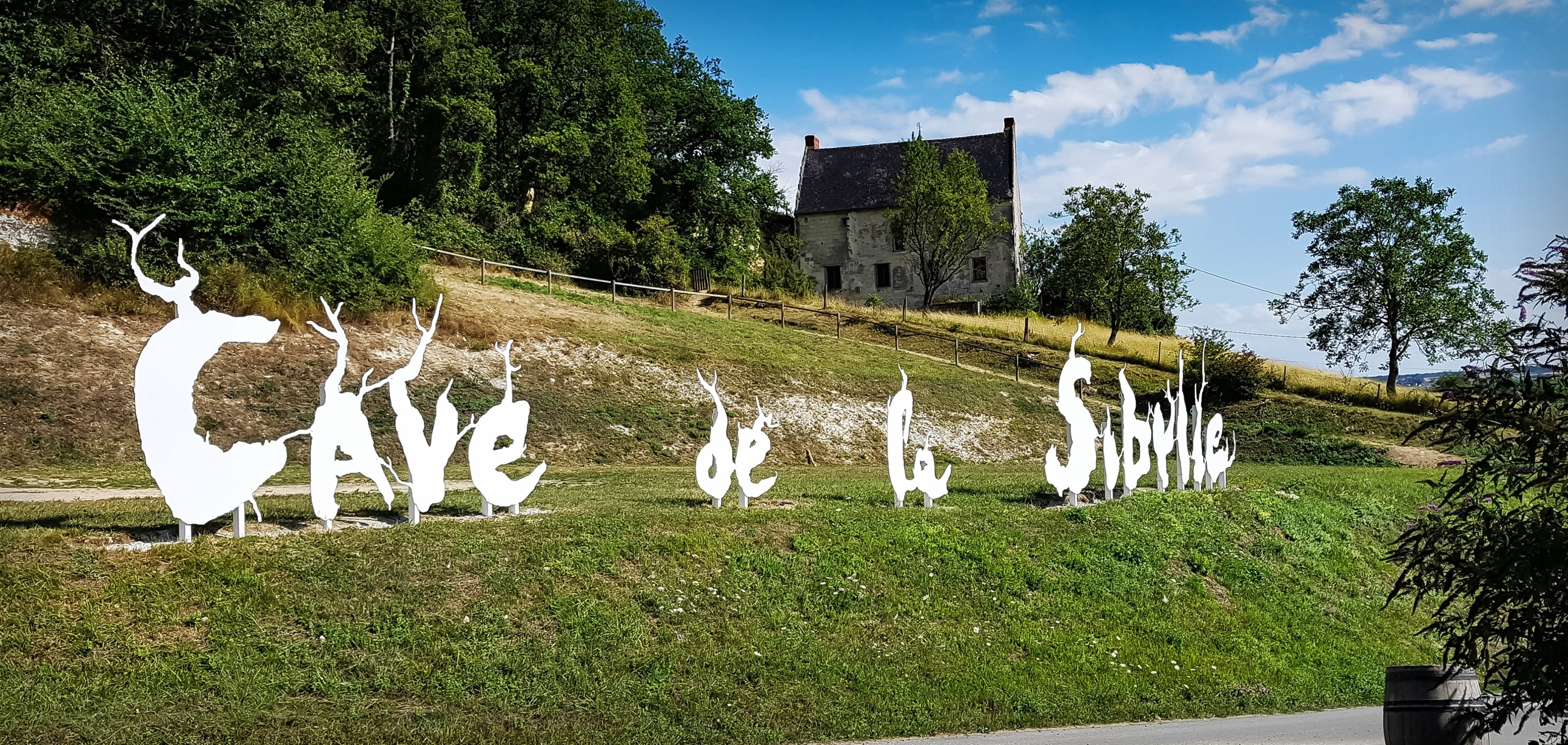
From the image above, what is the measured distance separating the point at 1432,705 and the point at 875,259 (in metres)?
57.9

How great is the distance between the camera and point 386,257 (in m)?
31.4

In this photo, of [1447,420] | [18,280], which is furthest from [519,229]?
[1447,420]

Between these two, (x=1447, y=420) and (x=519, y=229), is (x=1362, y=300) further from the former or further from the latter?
(x=1447, y=420)

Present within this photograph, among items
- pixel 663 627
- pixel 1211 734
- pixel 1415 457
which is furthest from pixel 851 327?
pixel 1211 734

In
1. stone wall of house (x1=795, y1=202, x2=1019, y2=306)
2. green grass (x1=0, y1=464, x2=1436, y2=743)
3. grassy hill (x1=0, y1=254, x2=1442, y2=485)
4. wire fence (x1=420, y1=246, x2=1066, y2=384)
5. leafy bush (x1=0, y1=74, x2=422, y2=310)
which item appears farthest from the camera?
stone wall of house (x1=795, y1=202, x2=1019, y2=306)

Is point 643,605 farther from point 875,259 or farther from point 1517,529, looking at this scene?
point 875,259

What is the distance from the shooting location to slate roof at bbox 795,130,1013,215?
63.9 meters

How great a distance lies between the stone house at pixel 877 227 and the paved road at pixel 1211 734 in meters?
50.8

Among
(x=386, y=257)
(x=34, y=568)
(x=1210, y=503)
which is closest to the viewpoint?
(x=34, y=568)

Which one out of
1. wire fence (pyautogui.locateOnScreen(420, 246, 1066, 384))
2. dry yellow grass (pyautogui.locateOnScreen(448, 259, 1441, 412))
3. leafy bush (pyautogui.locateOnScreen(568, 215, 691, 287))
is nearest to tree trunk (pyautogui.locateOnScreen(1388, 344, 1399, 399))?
dry yellow grass (pyautogui.locateOnScreen(448, 259, 1441, 412))

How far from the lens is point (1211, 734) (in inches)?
426

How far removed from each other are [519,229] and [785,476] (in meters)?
30.4

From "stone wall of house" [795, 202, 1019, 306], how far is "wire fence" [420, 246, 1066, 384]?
1256cm

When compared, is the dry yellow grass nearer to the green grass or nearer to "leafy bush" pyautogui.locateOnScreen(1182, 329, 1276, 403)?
"leafy bush" pyautogui.locateOnScreen(1182, 329, 1276, 403)
